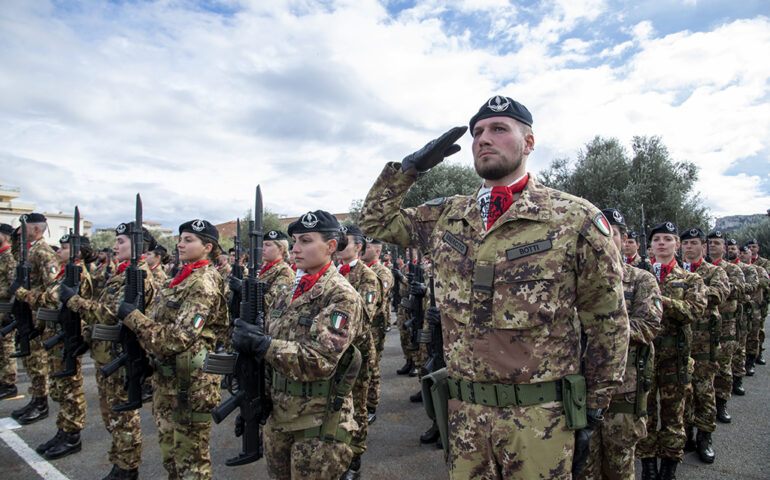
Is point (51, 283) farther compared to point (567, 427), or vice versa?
point (51, 283)

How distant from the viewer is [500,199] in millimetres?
2408

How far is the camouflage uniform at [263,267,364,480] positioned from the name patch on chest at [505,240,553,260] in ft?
4.26

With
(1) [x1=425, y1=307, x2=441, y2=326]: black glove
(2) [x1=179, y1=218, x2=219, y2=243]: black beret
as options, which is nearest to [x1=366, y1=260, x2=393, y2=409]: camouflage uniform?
(1) [x1=425, y1=307, x2=441, y2=326]: black glove

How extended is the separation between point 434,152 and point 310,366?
5.15ft

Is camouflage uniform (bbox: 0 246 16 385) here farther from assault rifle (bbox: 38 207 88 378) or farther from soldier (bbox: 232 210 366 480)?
soldier (bbox: 232 210 366 480)

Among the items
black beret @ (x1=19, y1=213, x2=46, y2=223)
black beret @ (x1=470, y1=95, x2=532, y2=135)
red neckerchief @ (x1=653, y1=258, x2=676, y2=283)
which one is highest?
black beret @ (x1=470, y1=95, x2=532, y2=135)

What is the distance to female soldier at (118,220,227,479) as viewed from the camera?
3.62 m

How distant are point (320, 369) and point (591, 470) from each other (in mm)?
2458

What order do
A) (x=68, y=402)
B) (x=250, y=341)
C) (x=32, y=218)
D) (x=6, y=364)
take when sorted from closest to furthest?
(x=250, y=341) < (x=68, y=402) < (x=32, y=218) < (x=6, y=364)

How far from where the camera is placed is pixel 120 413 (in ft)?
14.3

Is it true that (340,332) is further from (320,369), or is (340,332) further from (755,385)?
(755,385)

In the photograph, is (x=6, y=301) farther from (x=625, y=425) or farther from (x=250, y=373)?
(x=625, y=425)

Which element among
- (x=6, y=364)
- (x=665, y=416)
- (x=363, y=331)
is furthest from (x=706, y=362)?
(x=6, y=364)

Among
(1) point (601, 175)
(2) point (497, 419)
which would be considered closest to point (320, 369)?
(2) point (497, 419)
